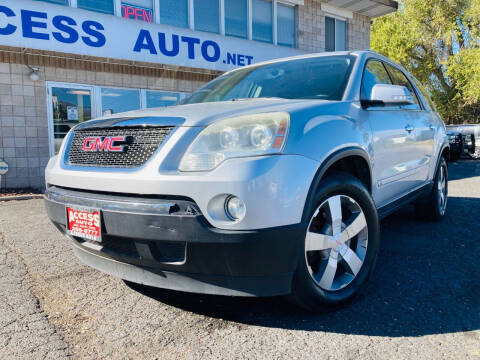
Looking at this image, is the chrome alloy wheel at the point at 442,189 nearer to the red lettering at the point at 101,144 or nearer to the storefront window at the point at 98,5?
the red lettering at the point at 101,144

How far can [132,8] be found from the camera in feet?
29.8

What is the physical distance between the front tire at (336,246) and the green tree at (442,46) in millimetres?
20249

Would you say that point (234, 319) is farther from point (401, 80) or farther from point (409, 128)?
point (401, 80)

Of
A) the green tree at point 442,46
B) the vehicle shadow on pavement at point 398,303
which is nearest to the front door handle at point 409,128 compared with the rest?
the vehicle shadow on pavement at point 398,303

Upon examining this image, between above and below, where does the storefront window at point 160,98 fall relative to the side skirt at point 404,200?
above

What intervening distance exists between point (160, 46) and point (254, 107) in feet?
24.9

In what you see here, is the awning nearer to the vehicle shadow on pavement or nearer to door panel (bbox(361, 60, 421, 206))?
door panel (bbox(361, 60, 421, 206))

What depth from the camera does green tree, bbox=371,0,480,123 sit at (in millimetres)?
19797

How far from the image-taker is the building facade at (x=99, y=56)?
7.61 meters

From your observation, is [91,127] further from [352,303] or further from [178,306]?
[352,303]

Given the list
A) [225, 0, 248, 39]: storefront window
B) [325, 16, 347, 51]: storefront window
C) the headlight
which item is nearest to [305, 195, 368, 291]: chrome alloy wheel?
the headlight

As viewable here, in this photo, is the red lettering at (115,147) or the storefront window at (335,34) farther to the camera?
the storefront window at (335,34)

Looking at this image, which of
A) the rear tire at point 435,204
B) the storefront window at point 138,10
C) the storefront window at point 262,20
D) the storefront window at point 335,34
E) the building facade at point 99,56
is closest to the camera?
the rear tire at point 435,204

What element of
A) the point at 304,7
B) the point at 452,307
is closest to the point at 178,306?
the point at 452,307
